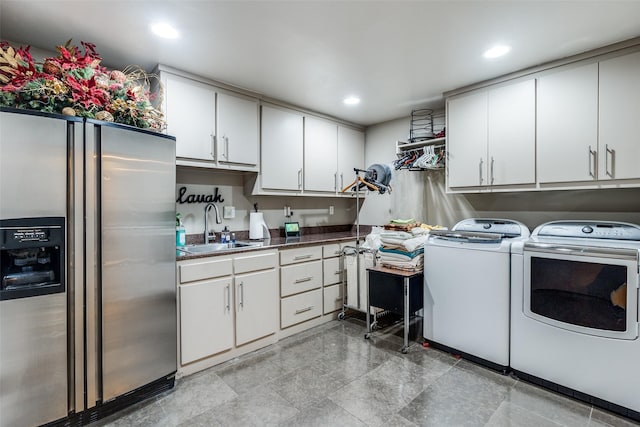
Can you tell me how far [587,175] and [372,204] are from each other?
7.53ft

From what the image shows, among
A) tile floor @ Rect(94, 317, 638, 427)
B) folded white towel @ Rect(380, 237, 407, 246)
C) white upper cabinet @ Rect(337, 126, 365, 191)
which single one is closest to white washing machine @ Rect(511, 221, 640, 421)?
tile floor @ Rect(94, 317, 638, 427)

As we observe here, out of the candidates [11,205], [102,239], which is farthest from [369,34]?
[11,205]

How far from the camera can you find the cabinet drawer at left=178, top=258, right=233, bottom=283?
221 cm

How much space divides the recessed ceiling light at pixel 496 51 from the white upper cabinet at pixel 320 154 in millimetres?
1836

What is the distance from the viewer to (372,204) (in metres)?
4.18

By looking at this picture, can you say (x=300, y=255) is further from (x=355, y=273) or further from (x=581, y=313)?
(x=581, y=313)

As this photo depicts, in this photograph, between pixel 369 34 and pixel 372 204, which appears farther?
pixel 372 204

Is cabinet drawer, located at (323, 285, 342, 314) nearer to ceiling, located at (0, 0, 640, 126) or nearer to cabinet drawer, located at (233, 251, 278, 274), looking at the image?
cabinet drawer, located at (233, 251, 278, 274)

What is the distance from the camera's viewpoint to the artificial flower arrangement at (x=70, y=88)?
1.62 metres

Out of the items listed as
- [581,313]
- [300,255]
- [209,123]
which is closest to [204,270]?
[300,255]

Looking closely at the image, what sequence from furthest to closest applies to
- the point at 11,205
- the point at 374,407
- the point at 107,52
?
1. the point at 107,52
2. the point at 374,407
3. the point at 11,205

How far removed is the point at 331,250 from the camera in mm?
3322

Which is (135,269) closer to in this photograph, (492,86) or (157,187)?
(157,187)

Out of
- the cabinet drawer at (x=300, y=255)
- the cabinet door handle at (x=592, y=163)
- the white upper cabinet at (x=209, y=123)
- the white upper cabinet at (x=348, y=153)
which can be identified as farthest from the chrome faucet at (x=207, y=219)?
the cabinet door handle at (x=592, y=163)
